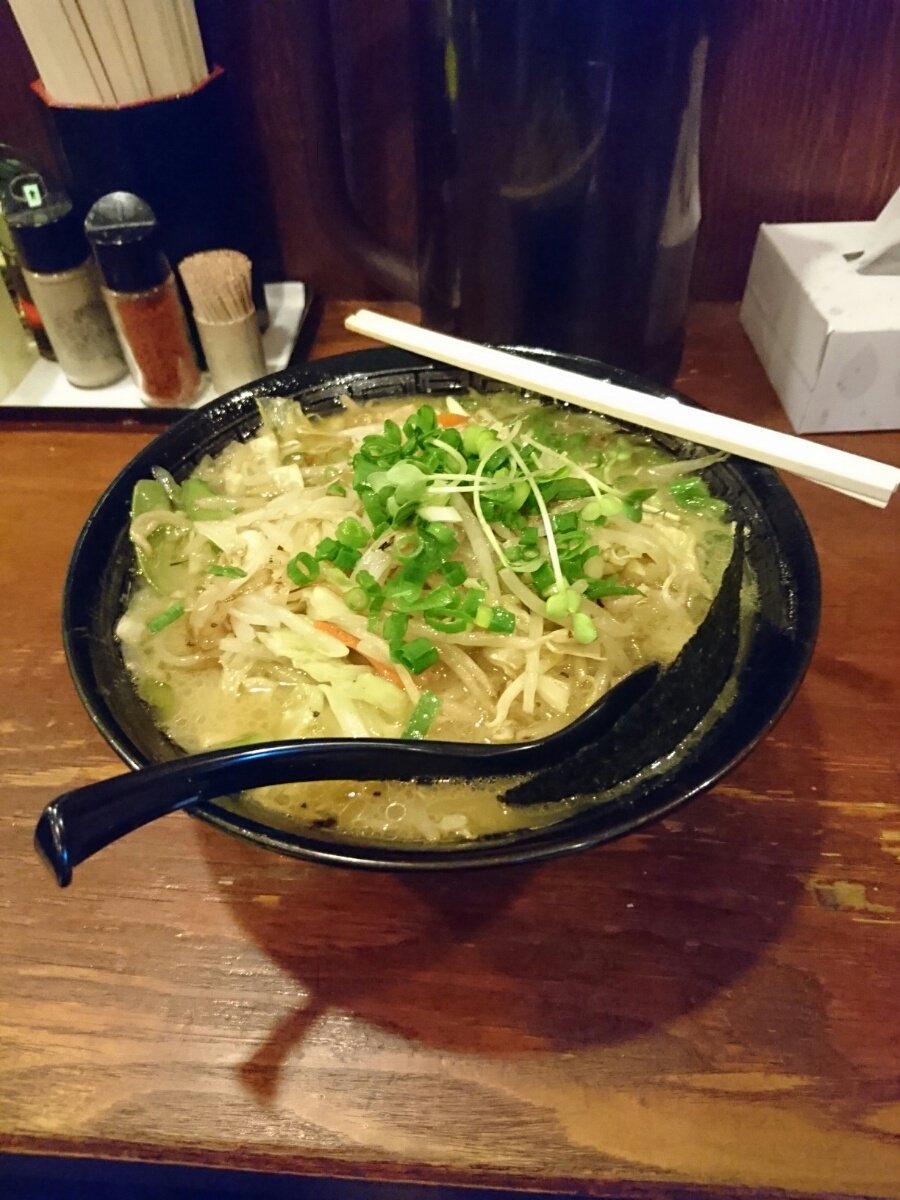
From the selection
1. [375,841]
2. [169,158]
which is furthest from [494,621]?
[169,158]

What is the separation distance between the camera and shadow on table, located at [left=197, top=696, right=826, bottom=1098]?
793 millimetres

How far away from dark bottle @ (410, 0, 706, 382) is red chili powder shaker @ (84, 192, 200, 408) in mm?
394

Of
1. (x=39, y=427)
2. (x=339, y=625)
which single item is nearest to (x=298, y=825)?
(x=339, y=625)

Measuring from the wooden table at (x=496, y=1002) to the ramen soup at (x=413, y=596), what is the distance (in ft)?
0.51

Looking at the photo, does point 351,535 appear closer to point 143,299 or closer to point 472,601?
point 472,601

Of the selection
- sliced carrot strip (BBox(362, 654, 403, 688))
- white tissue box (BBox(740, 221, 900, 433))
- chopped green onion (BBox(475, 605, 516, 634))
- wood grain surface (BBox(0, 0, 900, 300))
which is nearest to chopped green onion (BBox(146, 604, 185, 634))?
sliced carrot strip (BBox(362, 654, 403, 688))

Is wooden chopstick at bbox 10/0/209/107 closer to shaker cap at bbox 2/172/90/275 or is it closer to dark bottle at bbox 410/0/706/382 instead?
shaker cap at bbox 2/172/90/275

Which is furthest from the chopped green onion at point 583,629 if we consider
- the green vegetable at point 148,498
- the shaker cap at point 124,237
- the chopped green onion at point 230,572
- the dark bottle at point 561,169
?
the shaker cap at point 124,237

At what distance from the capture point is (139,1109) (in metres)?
0.75

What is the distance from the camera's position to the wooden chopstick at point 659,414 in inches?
38.9

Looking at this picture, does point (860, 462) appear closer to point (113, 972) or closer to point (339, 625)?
point (339, 625)

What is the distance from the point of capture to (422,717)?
84 centimetres

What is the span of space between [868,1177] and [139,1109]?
0.59 metres

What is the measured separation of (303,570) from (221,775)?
32 cm
